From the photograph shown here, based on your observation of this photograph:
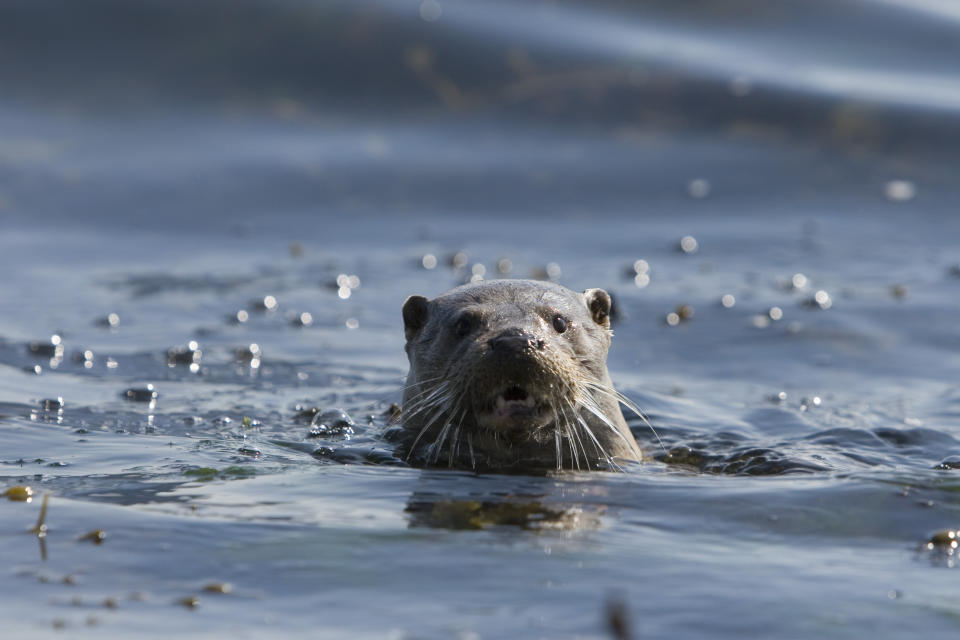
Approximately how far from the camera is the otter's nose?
5.22 meters

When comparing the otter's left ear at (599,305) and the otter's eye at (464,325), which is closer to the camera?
the otter's eye at (464,325)

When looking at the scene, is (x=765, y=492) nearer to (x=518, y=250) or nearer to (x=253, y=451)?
→ (x=253, y=451)

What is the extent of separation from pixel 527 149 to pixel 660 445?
645cm

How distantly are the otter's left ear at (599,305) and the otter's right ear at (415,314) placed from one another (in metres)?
0.80

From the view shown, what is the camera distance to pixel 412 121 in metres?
13.6

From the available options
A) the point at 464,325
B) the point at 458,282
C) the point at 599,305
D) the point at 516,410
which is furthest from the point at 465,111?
the point at 516,410

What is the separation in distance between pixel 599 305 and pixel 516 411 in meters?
1.47

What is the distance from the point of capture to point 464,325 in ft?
19.2

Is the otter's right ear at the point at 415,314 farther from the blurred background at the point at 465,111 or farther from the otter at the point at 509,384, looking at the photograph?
the blurred background at the point at 465,111

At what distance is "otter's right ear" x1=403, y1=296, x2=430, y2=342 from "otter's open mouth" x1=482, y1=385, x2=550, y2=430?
1138 mm

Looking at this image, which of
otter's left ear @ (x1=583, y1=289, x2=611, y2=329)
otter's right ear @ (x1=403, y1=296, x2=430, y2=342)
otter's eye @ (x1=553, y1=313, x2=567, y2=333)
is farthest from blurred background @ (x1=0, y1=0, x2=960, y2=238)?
otter's eye @ (x1=553, y1=313, x2=567, y2=333)

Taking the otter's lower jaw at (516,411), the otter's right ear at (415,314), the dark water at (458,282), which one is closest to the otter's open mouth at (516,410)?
the otter's lower jaw at (516,411)

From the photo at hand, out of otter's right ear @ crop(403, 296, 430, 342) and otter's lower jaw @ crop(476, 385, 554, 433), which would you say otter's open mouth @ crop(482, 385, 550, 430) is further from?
otter's right ear @ crop(403, 296, 430, 342)

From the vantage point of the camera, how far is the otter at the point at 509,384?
5.32m
